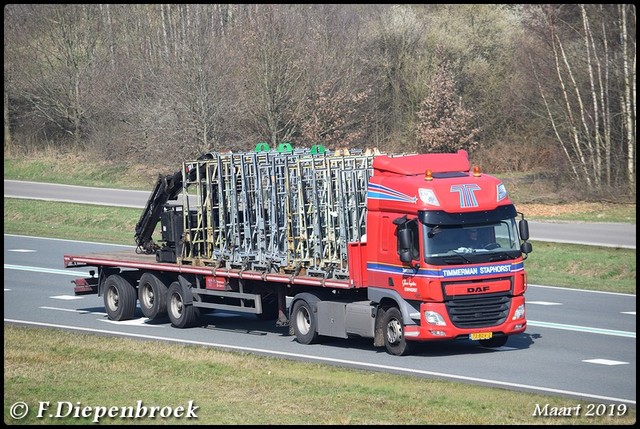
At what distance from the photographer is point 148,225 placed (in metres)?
23.0

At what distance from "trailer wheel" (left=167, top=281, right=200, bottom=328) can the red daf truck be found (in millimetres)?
26

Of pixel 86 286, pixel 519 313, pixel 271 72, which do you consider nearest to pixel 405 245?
pixel 519 313

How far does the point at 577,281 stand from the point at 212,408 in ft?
53.8

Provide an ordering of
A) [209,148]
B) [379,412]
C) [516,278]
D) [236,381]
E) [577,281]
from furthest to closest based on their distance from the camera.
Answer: [209,148] → [577,281] → [516,278] → [236,381] → [379,412]

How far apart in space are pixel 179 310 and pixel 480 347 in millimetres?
6261

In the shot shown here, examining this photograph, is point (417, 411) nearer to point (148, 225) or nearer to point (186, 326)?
point (186, 326)

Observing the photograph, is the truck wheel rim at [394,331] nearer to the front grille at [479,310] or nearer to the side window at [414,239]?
the front grille at [479,310]

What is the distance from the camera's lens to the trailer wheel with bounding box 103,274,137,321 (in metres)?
22.1

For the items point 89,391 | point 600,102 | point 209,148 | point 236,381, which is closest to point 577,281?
point 236,381

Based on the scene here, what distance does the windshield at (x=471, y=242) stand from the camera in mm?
17234

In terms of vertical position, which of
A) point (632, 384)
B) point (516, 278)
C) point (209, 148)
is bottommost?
point (632, 384)

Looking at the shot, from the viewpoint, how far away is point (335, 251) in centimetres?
1894

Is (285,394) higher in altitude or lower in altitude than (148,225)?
lower

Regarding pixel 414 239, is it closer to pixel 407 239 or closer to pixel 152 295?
pixel 407 239
